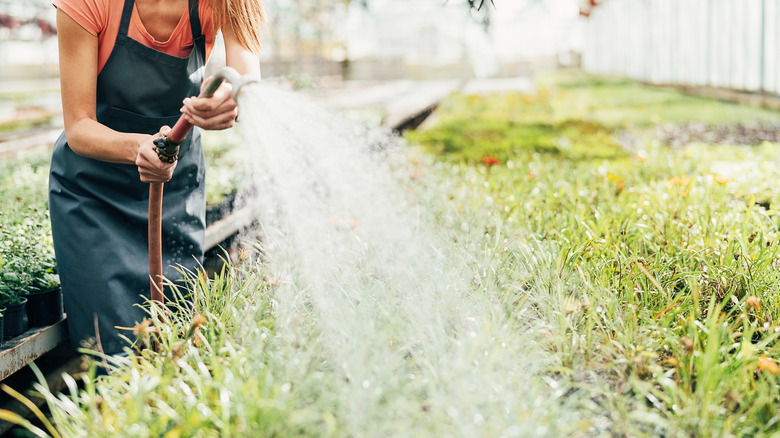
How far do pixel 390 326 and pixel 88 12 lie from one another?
1.26 metres

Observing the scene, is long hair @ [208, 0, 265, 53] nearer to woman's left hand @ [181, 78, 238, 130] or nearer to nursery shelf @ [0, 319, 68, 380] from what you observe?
woman's left hand @ [181, 78, 238, 130]

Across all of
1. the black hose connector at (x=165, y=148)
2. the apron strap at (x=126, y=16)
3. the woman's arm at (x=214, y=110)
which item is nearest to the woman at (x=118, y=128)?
the apron strap at (x=126, y=16)

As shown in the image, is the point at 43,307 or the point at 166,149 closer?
the point at 166,149

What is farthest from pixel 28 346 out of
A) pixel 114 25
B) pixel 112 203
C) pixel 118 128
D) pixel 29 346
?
pixel 114 25

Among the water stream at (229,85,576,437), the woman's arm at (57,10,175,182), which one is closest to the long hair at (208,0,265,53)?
the water stream at (229,85,576,437)

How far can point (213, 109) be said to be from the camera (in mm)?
1638

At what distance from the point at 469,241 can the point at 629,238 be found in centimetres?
58

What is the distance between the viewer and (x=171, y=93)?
7.03ft

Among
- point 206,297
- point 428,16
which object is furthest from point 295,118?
point 428,16

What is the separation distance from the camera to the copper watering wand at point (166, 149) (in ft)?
5.29

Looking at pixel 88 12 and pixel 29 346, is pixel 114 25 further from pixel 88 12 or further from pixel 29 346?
pixel 29 346

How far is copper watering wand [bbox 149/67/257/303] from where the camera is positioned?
1613 millimetres

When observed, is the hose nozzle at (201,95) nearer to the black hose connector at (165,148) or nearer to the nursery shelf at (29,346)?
the black hose connector at (165,148)

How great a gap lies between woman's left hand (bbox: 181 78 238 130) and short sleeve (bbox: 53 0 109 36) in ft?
1.56
